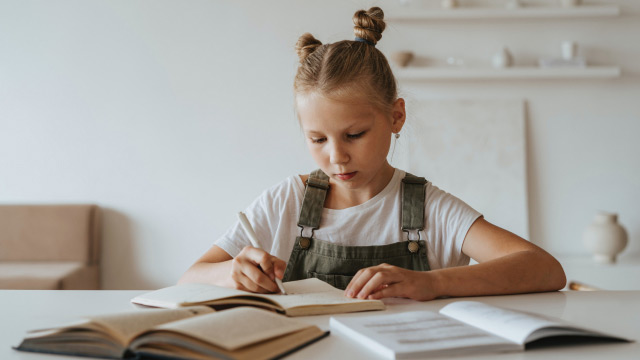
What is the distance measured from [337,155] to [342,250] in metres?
0.23

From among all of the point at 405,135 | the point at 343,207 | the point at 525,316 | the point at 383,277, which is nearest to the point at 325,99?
the point at 343,207

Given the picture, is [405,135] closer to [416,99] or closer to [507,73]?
[416,99]

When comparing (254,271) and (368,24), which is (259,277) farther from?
(368,24)

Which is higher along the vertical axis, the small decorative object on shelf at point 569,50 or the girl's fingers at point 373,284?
the small decorative object on shelf at point 569,50

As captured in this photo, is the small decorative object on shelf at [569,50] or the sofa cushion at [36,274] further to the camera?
the small decorative object on shelf at [569,50]

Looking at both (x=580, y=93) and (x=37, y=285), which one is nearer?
(x=37, y=285)

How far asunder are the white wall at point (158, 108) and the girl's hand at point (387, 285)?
239 cm

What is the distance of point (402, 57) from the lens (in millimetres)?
3324

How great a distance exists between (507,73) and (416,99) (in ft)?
1.62

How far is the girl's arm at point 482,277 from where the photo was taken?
1024mm

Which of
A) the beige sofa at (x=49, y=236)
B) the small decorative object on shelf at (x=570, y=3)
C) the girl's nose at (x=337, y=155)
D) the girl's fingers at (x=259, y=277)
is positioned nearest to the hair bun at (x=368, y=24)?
the girl's nose at (x=337, y=155)

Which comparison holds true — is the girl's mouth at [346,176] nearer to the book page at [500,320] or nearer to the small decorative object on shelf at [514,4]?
the book page at [500,320]

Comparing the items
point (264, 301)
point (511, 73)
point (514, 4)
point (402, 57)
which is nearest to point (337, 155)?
point (264, 301)

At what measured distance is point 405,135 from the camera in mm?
3338
